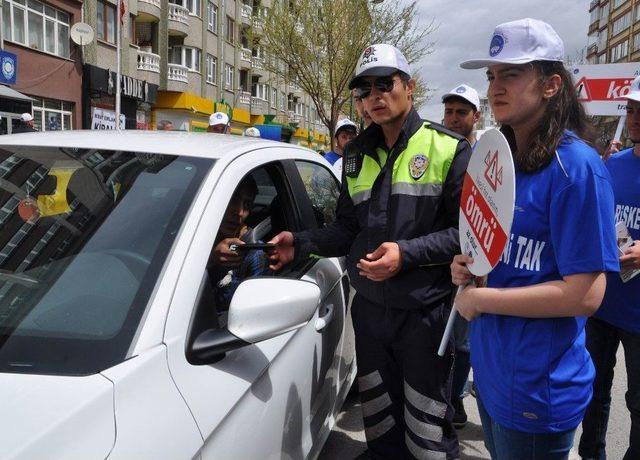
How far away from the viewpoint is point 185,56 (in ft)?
93.7

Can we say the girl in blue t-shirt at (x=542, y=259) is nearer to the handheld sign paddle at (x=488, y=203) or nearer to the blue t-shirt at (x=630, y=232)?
the handheld sign paddle at (x=488, y=203)

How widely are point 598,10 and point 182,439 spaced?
258 ft

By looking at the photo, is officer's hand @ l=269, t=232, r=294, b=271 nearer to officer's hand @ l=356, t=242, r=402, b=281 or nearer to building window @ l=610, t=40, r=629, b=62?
officer's hand @ l=356, t=242, r=402, b=281

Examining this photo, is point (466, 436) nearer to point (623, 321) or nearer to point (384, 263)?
point (623, 321)

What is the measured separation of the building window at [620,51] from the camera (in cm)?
5481

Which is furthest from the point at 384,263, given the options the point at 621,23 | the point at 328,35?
the point at 621,23

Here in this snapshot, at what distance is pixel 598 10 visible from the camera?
66188 millimetres

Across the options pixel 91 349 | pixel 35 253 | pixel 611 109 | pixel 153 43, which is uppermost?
pixel 153 43

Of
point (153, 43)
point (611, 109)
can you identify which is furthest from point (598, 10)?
point (611, 109)

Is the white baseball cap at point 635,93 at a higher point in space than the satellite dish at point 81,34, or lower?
lower

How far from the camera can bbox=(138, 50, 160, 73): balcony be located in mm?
24562

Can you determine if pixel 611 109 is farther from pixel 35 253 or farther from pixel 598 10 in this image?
pixel 598 10

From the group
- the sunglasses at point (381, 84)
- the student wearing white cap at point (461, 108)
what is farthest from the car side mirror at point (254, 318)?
the student wearing white cap at point (461, 108)

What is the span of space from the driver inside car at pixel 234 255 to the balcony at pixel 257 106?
3748 centimetres
